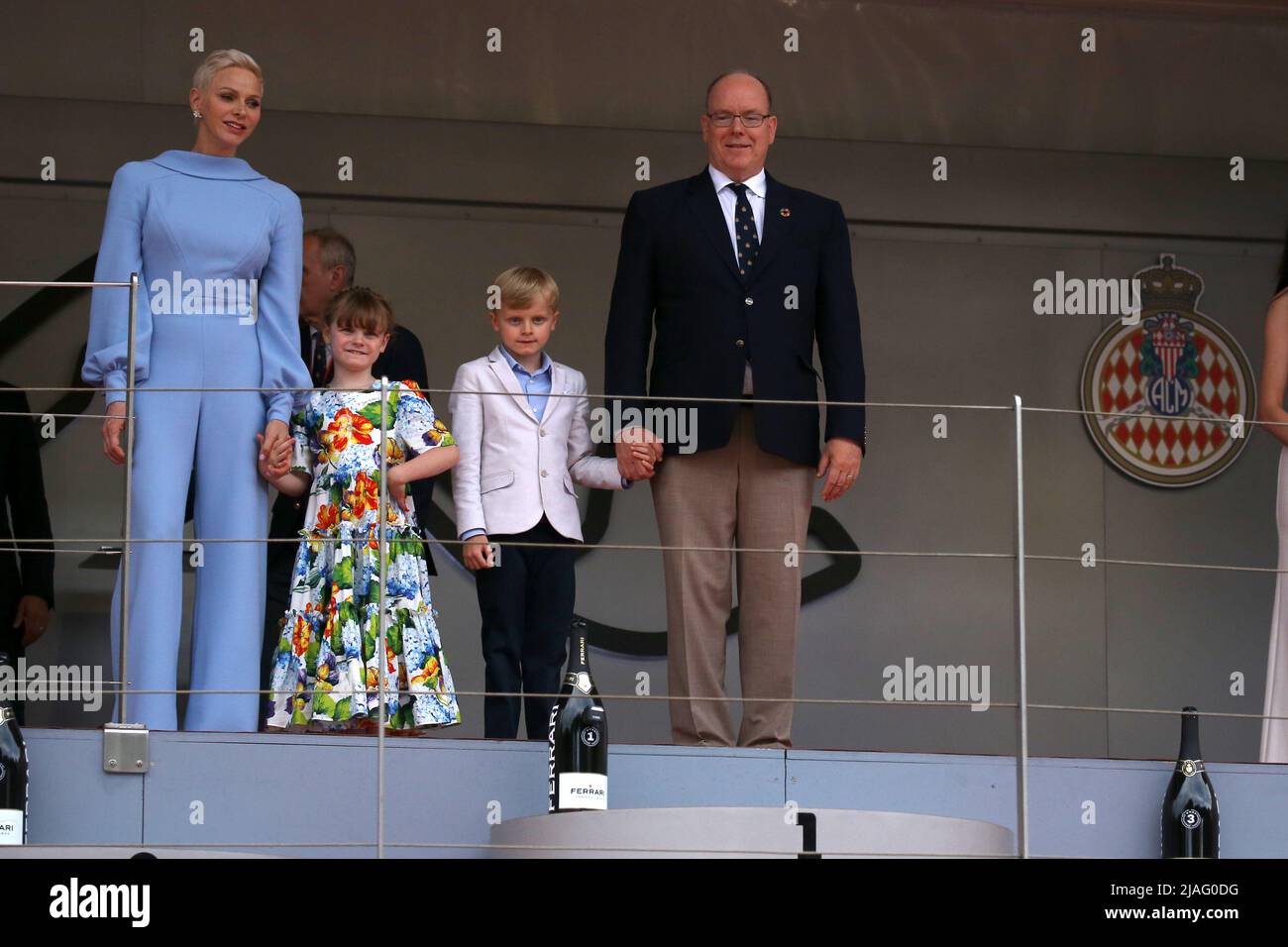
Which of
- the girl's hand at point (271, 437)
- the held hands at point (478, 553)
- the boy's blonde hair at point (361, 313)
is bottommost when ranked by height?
the held hands at point (478, 553)

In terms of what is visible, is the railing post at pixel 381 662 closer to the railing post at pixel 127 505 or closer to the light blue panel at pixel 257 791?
the light blue panel at pixel 257 791

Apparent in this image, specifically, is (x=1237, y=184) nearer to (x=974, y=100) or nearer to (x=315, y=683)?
(x=974, y=100)

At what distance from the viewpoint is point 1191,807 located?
378 centimetres

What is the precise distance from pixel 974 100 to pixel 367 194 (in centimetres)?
143

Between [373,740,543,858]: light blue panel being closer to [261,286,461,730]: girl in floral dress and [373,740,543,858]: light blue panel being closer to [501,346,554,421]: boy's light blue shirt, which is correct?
[261,286,461,730]: girl in floral dress

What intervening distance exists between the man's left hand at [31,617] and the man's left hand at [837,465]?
→ 1481 mm

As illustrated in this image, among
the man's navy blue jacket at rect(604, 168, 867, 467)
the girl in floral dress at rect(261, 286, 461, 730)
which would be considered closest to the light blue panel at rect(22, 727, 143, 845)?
the girl in floral dress at rect(261, 286, 461, 730)

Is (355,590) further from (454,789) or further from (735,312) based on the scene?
(735,312)

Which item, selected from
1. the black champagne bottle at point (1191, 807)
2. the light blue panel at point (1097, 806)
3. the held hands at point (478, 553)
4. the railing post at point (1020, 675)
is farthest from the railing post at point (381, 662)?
the black champagne bottle at point (1191, 807)

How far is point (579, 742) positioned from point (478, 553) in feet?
1.45

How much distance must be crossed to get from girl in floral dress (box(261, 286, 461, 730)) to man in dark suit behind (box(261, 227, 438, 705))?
10cm

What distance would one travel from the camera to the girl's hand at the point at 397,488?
12.5 ft
